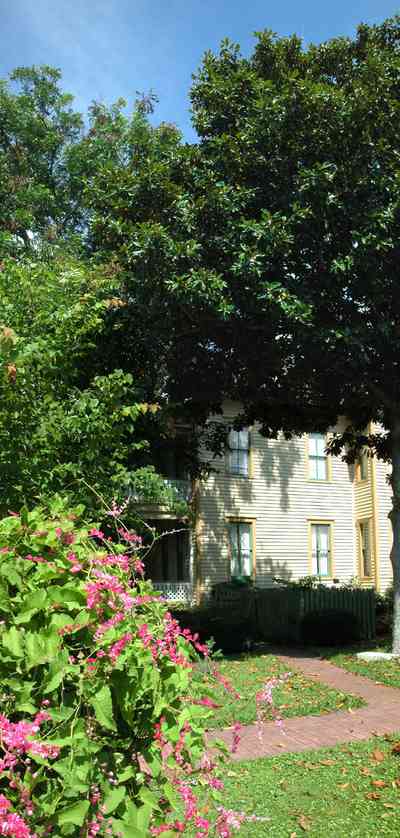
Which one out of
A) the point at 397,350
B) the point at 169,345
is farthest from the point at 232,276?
the point at 397,350

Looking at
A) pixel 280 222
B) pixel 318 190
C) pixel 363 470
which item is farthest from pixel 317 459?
pixel 318 190

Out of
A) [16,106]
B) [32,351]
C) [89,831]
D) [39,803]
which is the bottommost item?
[89,831]

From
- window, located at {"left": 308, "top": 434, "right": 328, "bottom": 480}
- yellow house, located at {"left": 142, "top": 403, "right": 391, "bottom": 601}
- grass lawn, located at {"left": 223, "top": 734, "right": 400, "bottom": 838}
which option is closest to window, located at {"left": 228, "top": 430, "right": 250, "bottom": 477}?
yellow house, located at {"left": 142, "top": 403, "right": 391, "bottom": 601}

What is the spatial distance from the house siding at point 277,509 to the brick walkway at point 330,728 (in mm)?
14785

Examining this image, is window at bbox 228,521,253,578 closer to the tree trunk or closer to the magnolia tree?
the tree trunk

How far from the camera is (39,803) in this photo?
2.38 meters

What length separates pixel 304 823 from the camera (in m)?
5.79

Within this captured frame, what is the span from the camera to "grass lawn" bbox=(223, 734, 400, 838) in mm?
5738

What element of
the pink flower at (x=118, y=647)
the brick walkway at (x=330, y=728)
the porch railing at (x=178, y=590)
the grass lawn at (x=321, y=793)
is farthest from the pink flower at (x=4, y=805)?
the porch railing at (x=178, y=590)

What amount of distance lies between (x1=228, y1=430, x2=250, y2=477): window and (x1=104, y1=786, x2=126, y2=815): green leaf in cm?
2568

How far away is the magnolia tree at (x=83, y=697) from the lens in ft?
7.82

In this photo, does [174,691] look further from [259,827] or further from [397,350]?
[397,350]

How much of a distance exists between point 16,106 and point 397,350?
22.4 metres

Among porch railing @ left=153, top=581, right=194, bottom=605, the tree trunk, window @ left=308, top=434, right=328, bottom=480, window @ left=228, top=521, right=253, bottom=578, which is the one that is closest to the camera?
the tree trunk
